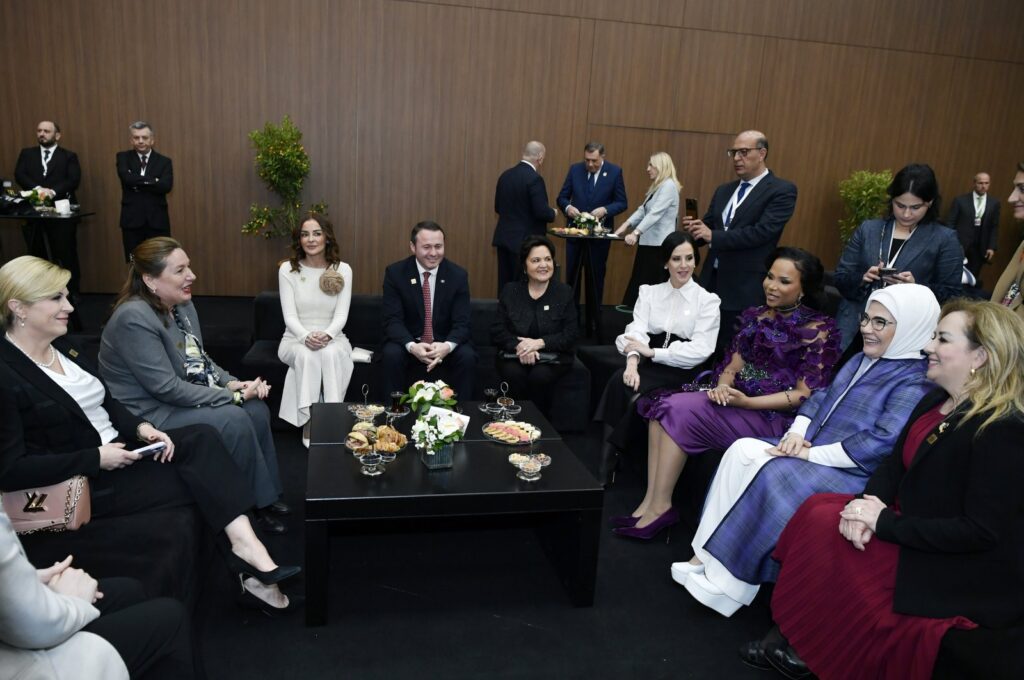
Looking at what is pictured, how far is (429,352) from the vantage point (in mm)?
4289

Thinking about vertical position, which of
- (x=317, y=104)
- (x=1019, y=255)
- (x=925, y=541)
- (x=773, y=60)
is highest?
(x=773, y=60)

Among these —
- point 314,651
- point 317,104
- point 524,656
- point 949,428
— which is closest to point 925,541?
point 949,428

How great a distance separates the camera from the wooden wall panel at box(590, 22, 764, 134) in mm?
7547

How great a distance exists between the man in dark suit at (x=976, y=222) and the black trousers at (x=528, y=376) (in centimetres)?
576

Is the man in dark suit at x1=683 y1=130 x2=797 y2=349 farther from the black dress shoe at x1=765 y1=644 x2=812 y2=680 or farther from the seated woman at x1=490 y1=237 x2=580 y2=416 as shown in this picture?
the black dress shoe at x1=765 y1=644 x2=812 y2=680

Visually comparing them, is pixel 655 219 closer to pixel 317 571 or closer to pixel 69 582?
pixel 317 571

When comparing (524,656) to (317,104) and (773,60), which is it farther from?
(773,60)

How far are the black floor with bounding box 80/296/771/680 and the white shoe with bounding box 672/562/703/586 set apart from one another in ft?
0.15

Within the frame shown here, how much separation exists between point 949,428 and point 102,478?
9.29ft

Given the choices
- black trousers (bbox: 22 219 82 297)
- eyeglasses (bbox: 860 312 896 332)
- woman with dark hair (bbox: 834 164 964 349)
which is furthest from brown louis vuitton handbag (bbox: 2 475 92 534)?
black trousers (bbox: 22 219 82 297)

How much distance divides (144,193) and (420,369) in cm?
364

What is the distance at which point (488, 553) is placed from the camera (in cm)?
320

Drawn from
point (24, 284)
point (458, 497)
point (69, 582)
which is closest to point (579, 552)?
point (458, 497)

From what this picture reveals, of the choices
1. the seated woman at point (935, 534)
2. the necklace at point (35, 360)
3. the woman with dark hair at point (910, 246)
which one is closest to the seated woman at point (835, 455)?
the seated woman at point (935, 534)
